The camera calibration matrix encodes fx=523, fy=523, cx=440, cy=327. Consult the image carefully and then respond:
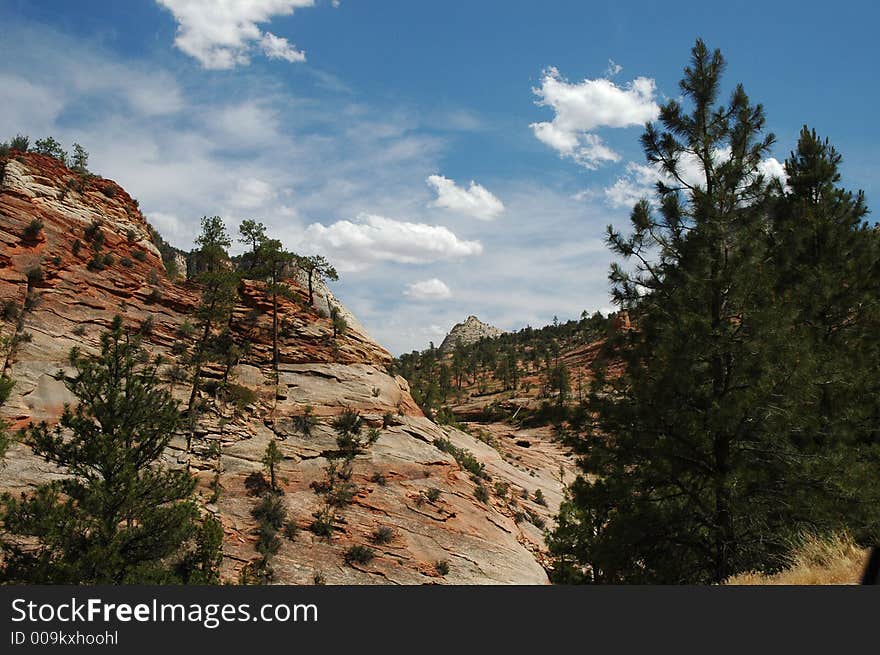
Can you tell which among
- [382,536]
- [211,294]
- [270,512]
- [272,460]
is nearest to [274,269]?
[211,294]

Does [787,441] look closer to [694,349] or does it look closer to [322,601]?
[694,349]

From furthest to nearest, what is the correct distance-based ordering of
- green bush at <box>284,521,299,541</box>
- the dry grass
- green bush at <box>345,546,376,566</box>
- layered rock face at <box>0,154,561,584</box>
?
layered rock face at <box>0,154,561,584</box> < green bush at <box>284,521,299,541</box> < green bush at <box>345,546,376,566</box> < the dry grass

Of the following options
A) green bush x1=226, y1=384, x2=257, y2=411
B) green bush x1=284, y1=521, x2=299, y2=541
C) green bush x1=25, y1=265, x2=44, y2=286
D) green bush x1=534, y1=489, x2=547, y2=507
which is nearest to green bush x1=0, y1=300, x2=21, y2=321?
green bush x1=25, y1=265, x2=44, y2=286

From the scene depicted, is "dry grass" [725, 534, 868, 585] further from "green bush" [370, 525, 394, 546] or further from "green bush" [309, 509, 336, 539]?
"green bush" [309, 509, 336, 539]

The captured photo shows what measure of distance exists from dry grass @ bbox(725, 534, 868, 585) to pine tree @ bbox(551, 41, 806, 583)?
855 mm

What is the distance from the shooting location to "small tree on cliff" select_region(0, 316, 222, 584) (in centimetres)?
1230

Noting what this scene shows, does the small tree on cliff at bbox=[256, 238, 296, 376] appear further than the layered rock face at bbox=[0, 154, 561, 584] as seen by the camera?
Yes

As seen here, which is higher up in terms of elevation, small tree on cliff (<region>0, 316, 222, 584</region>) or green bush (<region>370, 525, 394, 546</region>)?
small tree on cliff (<region>0, 316, 222, 584</region>)

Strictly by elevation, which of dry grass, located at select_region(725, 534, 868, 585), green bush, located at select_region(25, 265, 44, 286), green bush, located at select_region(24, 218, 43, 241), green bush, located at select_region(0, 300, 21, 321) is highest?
green bush, located at select_region(24, 218, 43, 241)

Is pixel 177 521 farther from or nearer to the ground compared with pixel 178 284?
nearer to the ground

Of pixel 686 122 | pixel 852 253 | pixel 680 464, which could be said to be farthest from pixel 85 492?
pixel 852 253

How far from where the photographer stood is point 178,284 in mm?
34062

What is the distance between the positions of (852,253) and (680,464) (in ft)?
30.0

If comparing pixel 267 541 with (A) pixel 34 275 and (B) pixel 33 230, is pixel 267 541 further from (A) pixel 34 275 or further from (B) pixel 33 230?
(B) pixel 33 230
